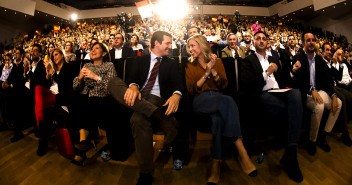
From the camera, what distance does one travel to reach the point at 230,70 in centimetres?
161

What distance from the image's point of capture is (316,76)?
5.55 ft

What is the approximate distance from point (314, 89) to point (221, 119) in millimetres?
1129

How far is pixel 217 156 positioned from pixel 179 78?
2.44 ft

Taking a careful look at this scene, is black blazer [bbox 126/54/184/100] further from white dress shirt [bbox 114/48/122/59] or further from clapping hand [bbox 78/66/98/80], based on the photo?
white dress shirt [bbox 114/48/122/59]

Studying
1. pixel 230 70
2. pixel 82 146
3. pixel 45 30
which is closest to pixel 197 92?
pixel 230 70

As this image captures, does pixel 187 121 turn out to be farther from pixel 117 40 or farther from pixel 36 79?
pixel 117 40

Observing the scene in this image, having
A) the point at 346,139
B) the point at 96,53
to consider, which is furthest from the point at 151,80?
the point at 346,139

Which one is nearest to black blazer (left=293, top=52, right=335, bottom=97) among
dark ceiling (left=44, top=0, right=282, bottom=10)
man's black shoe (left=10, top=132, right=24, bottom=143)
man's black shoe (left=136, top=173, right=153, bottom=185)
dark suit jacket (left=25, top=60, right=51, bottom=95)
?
man's black shoe (left=136, top=173, right=153, bottom=185)

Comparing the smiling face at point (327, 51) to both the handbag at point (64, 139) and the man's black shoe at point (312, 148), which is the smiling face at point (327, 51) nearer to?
the man's black shoe at point (312, 148)

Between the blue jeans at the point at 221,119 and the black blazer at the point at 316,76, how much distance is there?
96 cm

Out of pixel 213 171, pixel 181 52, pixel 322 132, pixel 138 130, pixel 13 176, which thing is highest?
pixel 181 52

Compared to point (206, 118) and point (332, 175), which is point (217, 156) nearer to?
point (206, 118)

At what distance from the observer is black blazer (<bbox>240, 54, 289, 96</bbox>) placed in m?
1.48

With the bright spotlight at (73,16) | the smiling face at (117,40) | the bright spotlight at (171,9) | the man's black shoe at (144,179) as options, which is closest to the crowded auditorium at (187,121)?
the man's black shoe at (144,179)
